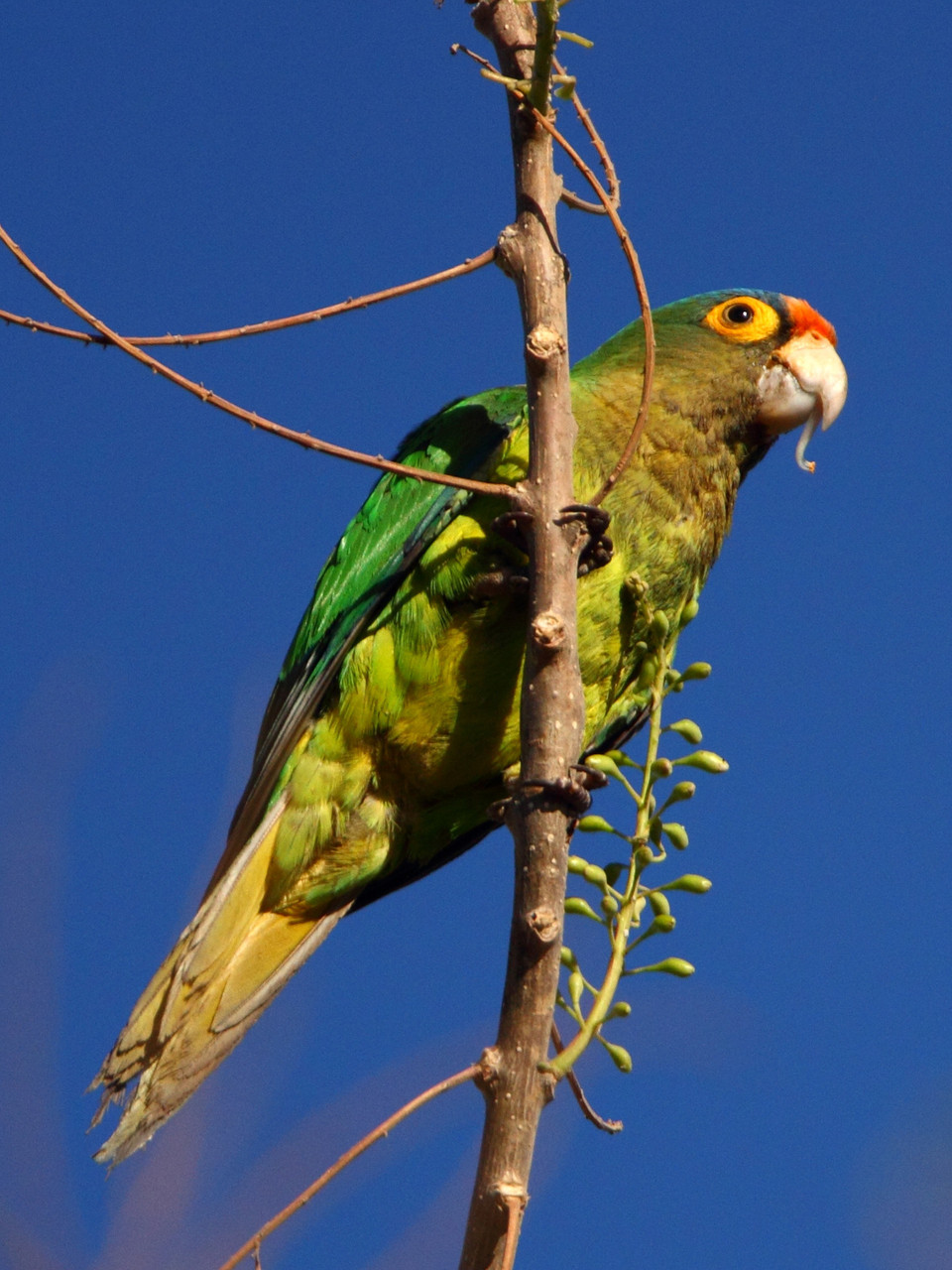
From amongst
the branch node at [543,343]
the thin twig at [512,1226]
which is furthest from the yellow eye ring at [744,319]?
the thin twig at [512,1226]

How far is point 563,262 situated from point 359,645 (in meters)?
1.32

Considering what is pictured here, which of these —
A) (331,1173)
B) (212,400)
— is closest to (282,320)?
(212,400)

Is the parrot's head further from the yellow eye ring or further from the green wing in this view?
the green wing

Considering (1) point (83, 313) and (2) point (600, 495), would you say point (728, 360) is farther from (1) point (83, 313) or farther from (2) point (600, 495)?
(1) point (83, 313)

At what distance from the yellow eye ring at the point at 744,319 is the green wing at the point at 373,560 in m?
0.75

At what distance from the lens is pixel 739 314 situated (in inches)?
157

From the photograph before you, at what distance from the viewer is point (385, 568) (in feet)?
11.3

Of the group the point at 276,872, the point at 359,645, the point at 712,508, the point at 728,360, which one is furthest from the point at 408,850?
the point at 728,360

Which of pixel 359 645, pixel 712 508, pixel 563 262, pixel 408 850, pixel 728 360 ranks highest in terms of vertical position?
pixel 728 360

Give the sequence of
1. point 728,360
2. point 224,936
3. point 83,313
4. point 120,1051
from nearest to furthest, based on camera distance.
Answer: point 83,313, point 120,1051, point 224,936, point 728,360

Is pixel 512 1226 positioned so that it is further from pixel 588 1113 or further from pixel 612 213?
pixel 612 213

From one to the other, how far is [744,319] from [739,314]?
0.03 metres

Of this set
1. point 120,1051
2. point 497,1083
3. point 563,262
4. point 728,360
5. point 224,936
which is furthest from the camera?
point 728,360

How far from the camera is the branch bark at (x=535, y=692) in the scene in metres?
1.99
